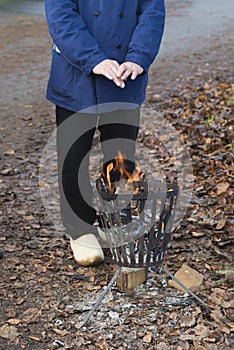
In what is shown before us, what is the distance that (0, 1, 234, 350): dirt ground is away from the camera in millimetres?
3156

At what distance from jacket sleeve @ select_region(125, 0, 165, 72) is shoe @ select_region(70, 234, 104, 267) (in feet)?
3.73

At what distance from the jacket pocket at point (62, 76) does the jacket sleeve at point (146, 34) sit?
1.12ft

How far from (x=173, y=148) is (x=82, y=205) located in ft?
8.15

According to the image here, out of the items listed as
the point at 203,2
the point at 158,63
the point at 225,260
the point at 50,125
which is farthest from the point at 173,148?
the point at 203,2

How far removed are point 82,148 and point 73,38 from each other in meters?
0.70

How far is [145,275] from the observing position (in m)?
3.53

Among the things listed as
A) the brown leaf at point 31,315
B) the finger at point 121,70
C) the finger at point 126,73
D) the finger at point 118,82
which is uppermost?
the finger at point 121,70

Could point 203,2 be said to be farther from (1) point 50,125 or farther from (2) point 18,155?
(2) point 18,155

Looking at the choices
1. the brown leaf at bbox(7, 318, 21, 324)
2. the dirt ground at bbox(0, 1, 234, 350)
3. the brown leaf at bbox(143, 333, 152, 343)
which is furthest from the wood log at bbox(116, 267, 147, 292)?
the brown leaf at bbox(7, 318, 21, 324)

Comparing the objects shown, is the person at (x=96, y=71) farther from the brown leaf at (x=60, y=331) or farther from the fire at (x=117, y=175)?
the brown leaf at (x=60, y=331)

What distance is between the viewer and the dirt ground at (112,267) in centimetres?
316

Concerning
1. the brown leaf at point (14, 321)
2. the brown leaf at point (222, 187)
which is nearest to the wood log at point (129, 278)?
the brown leaf at point (14, 321)

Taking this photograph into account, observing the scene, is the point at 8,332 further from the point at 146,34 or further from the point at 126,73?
the point at 146,34

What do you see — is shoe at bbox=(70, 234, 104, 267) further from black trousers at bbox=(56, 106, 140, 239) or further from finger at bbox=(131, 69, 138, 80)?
finger at bbox=(131, 69, 138, 80)
